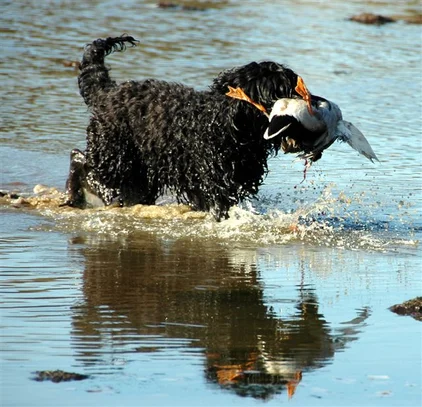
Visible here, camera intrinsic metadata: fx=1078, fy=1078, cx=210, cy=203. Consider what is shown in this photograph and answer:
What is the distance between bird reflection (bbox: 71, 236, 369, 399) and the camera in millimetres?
4707

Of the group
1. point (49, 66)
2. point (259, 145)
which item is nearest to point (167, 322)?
point (259, 145)

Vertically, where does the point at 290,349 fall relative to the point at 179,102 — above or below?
below

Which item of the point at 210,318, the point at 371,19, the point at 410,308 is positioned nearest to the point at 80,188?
the point at 210,318

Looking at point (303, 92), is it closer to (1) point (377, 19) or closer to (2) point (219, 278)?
(2) point (219, 278)

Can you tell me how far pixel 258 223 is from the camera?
7.67m

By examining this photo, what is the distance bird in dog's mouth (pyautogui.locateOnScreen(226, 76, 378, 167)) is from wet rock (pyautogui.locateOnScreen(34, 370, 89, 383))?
8.31 ft

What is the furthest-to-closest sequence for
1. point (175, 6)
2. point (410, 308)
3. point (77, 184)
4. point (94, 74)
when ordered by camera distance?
point (175, 6) → point (77, 184) → point (94, 74) → point (410, 308)

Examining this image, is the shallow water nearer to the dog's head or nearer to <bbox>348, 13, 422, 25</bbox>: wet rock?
the dog's head

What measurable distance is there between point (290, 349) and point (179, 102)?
3.07 m

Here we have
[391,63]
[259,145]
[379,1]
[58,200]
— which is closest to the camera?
[259,145]

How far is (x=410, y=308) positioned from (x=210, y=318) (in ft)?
3.39

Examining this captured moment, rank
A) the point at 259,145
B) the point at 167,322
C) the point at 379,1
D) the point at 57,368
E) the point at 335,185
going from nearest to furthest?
the point at 57,368
the point at 167,322
the point at 259,145
the point at 335,185
the point at 379,1

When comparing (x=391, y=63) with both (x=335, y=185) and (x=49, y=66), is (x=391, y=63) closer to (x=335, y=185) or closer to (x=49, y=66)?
(x=49, y=66)

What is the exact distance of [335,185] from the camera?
9070 millimetres
